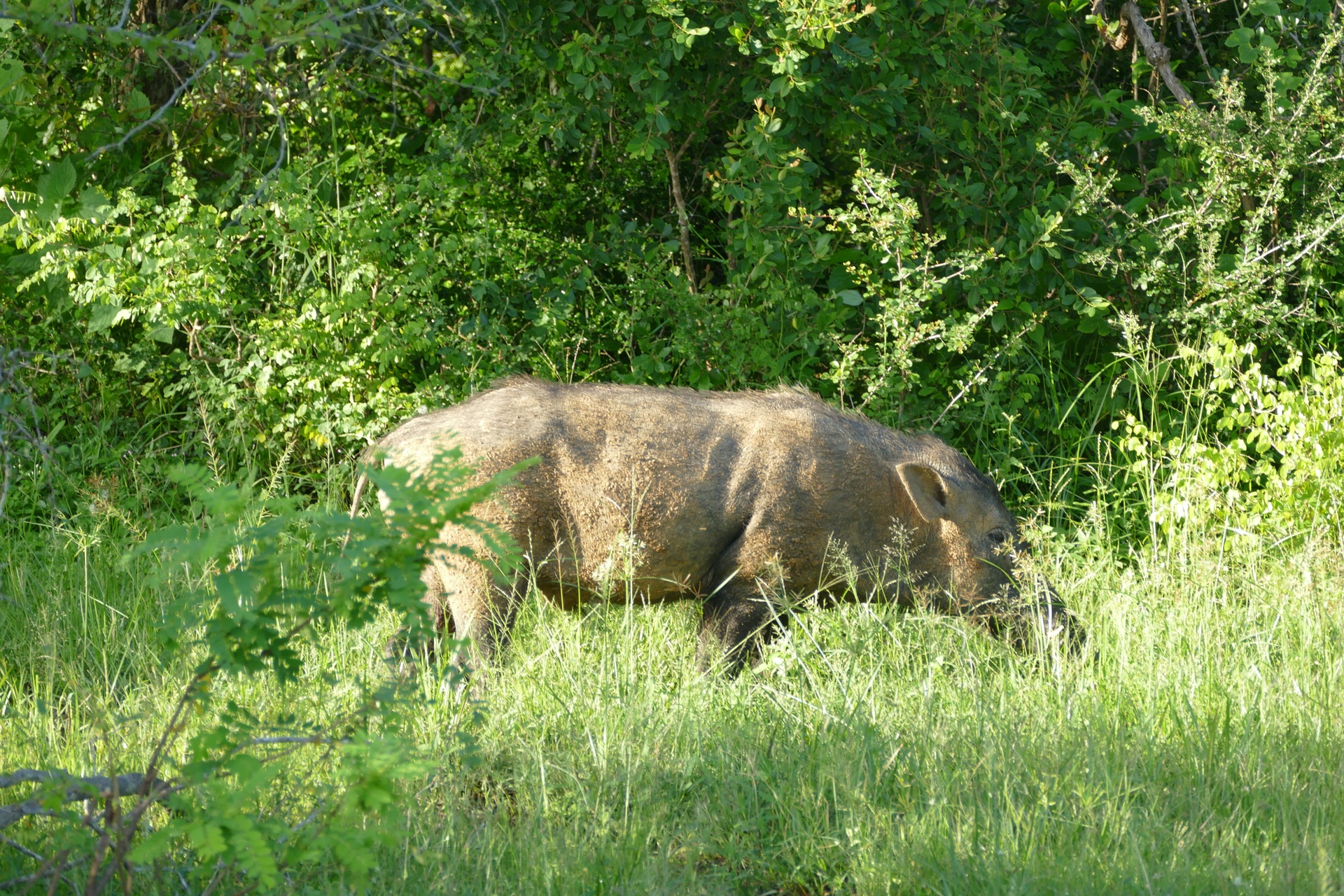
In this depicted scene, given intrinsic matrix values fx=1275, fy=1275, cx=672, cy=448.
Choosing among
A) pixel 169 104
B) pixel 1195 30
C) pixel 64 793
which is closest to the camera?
pixel 64 793

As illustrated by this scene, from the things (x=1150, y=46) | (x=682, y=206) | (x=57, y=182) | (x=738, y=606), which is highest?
(x=1150, y=46)

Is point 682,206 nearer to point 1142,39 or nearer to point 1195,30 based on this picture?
point 1142,39

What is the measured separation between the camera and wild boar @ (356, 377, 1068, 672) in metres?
4.81

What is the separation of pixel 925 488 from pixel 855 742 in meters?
1.68

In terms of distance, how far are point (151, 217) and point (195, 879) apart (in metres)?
4.85

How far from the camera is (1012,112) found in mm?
6789

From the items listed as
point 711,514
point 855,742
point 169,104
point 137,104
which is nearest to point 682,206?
point 711,514

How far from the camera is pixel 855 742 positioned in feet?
12.6

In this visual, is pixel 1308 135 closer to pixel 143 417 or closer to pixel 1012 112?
pixel 1012 112

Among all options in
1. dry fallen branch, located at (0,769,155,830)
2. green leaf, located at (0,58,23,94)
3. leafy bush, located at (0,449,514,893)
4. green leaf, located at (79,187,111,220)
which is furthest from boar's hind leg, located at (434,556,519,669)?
green leaf, located at (79,187,111,220)

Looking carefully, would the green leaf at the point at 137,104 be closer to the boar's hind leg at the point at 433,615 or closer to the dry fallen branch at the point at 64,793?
the boar's hind leg at the point at 433,615

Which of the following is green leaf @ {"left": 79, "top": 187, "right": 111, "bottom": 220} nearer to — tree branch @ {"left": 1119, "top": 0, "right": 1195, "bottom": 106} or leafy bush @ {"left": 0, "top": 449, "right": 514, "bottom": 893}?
leafy bush @ {"left": 0, "top": 449, "right": 514, "bottom": 893}

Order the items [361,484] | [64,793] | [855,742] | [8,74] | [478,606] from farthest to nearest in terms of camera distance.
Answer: [8,74], [361,484], [478,606], [855,742], [64,793]

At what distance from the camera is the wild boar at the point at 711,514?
4809 millimetres
